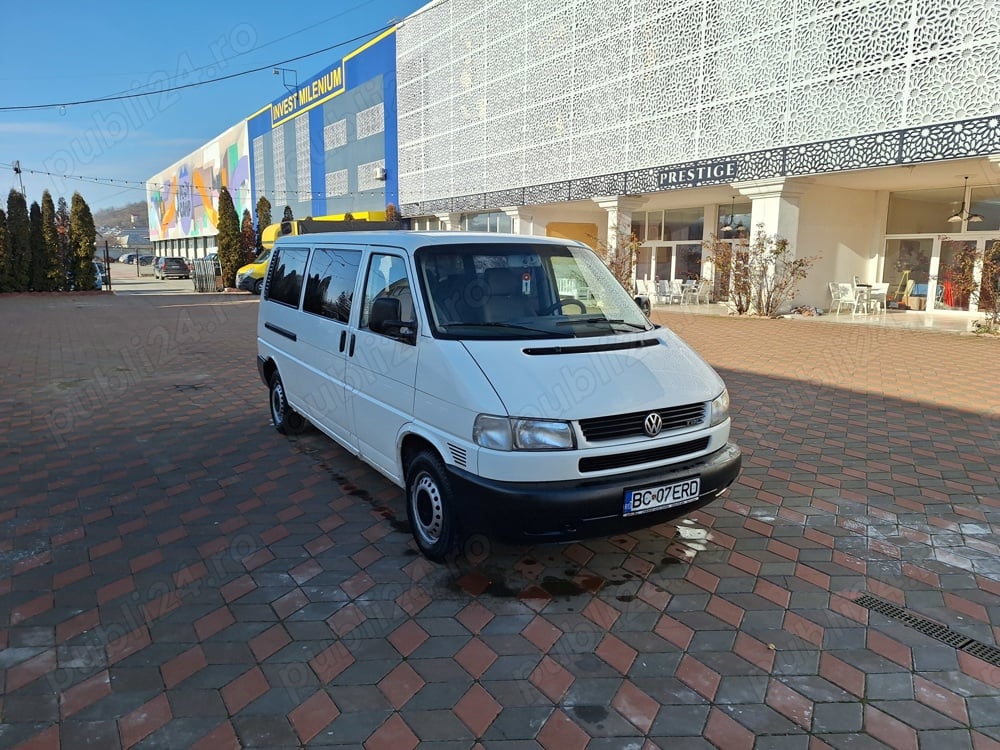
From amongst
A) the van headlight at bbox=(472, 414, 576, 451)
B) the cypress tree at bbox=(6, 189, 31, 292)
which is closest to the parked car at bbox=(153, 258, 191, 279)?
the cypress tree at bbox=(6, 189, 31, 292)

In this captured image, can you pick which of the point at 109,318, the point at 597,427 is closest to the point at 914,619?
the point at 597,427

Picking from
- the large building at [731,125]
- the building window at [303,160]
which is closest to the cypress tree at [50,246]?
the large building at [731,125]

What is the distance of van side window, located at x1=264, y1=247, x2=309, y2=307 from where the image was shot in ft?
17.8

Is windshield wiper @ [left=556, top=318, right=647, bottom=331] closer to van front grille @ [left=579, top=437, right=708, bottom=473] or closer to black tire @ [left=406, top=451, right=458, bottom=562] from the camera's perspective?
van front grille @ [left=579, top=437, right=708, bottom=473]

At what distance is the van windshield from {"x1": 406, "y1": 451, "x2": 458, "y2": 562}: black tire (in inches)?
29.1

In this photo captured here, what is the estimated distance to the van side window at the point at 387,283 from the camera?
12.2 ft

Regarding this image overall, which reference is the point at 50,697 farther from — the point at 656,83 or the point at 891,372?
the point at 656,83

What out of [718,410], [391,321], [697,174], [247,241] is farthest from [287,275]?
[247,241]

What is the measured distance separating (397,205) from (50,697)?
31386 millimetres

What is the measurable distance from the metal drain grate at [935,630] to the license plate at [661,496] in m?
0.97

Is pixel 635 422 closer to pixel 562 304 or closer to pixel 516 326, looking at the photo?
pixel 516 326

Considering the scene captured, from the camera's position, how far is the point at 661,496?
10.7ft

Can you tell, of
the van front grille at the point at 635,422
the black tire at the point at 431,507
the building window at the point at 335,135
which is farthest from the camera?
the building window at the point at 335,135

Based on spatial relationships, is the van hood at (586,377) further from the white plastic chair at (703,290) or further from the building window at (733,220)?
the white plastic chair at (703,290)
